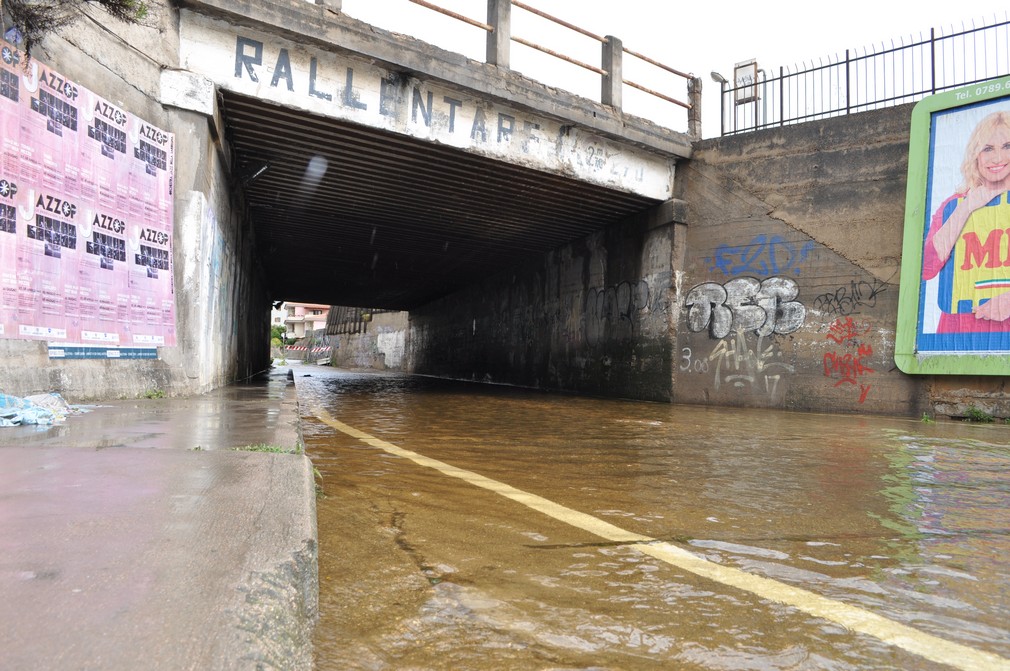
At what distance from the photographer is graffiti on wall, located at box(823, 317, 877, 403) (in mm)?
10812

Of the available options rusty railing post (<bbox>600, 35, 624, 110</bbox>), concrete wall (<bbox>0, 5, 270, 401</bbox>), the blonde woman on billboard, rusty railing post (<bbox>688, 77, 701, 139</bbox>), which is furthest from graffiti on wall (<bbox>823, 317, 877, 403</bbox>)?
concrete wall (<bbox>0, 5, 270, 401</bbox>)

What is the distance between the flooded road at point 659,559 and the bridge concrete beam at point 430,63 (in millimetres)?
5924

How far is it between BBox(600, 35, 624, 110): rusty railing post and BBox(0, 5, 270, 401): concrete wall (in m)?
6.92

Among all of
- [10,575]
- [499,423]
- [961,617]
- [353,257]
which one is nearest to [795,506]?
[961,617]

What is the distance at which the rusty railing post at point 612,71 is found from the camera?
12.3m

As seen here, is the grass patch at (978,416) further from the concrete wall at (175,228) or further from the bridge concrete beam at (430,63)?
the concrete wall at (175,228)

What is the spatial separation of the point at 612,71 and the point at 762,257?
442cm

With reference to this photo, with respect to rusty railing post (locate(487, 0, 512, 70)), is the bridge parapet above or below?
below

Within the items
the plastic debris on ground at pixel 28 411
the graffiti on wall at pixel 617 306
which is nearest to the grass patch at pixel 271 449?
the plastic debris on ground at pixel 28 411

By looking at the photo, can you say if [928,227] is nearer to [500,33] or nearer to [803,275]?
[803,275]

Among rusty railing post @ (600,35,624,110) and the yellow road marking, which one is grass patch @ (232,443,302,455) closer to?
the yellow road marking

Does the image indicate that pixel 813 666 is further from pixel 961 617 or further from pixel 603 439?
pixel 603 439

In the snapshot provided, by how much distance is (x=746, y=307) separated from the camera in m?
12.1

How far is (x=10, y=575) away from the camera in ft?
5.54
